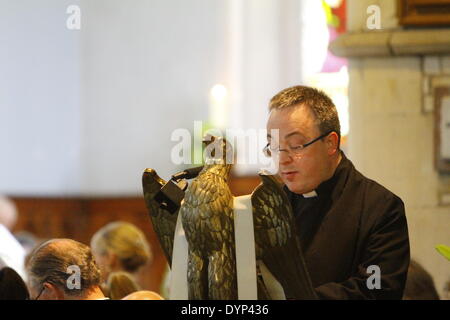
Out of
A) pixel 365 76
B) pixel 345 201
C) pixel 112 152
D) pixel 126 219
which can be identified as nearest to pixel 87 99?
pixel 112 152

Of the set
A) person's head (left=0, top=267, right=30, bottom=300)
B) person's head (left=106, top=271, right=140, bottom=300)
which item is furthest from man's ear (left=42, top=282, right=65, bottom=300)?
person's head (left=106, top=271, right=140, bottom=300)

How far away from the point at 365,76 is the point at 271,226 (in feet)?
9.28

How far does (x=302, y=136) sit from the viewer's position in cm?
290

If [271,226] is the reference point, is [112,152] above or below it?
below

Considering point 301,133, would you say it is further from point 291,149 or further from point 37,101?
point 37,101

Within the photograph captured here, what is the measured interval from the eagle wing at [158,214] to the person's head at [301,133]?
1.14ft

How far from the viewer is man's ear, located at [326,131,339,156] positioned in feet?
9.78

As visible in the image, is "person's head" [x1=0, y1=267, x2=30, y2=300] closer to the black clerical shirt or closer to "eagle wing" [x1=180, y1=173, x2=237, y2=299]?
"eagle wing" [x1=180, y1=173, x2=237, y2=299]

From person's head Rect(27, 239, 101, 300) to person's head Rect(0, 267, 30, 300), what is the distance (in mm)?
136

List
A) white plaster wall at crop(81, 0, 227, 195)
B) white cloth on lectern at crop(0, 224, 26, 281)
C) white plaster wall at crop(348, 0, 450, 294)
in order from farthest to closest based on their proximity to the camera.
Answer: white plaster wall at crop(81, 0, 227, 195) → white plaster wall at crop(348, 0, 450, 294) → white cloth on lectern at crop(0, 224, 26, 281)

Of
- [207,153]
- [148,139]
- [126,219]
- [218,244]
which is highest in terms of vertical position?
[207,153]

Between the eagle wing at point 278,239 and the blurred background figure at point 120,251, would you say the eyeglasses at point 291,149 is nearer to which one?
the eagle wing at point 278,239

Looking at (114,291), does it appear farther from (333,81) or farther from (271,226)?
(333,81)

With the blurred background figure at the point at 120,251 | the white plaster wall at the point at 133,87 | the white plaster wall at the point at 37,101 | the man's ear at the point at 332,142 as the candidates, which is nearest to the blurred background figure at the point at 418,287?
the man's ear at the point at 332,142
